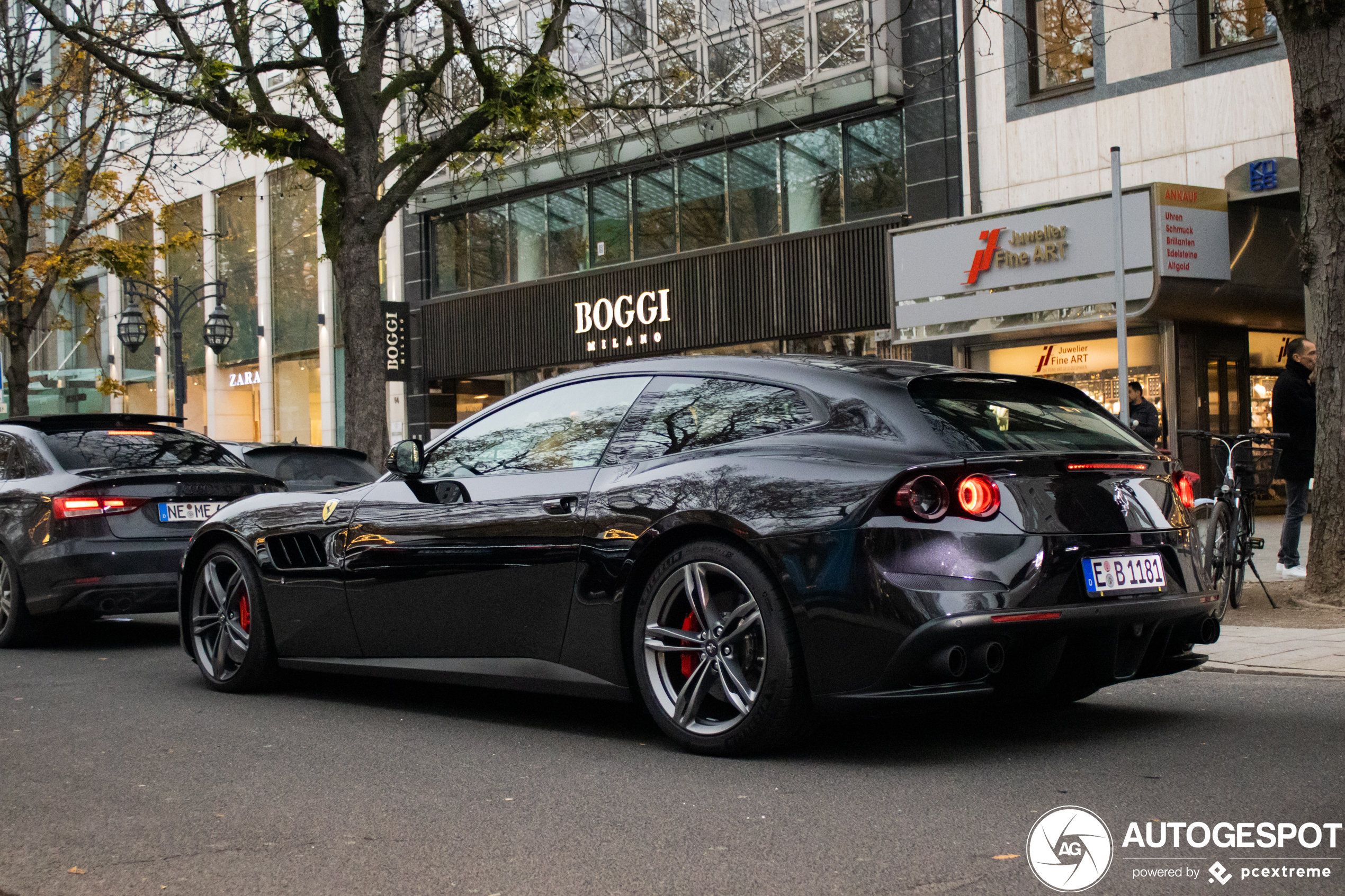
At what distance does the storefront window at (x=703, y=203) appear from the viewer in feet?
76.2

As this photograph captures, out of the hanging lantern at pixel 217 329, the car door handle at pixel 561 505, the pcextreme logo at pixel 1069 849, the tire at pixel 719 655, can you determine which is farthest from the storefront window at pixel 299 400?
the pcextreme logo at pixel 1069 849

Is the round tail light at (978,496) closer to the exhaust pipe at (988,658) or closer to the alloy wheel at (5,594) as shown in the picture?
the exhaust pipe at (988,658)

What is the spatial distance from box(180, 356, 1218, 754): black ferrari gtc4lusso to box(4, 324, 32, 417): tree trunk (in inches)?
699

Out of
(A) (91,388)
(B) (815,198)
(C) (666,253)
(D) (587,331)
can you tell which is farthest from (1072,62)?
(A) (91,388)

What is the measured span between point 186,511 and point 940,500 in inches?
237

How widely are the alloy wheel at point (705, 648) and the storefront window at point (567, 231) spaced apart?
69.3 feet

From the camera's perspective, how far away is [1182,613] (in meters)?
4.89

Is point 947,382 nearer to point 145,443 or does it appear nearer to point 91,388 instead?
point 145,443

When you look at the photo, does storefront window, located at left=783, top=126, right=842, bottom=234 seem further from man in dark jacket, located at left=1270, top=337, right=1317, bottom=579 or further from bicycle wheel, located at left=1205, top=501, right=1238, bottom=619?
bicycle wheel, located at left=1205, top=501, right=1238, bottom=619

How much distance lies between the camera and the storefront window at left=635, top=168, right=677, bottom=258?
79.1ft

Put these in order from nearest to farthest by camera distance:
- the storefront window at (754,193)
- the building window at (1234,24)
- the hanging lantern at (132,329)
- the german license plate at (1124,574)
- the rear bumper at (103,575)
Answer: the german license plate at (1124,574) < the rear bumper at (103,575) < the building window at (1234,24) < the storefront window at (754,193) < the hanging lantern at (132,329)

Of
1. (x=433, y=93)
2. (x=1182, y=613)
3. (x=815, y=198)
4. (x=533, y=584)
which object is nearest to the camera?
(x=1182, y=613)

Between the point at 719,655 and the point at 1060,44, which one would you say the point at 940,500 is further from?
the point at 1060,44

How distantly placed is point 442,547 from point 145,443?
4554 millimetres
